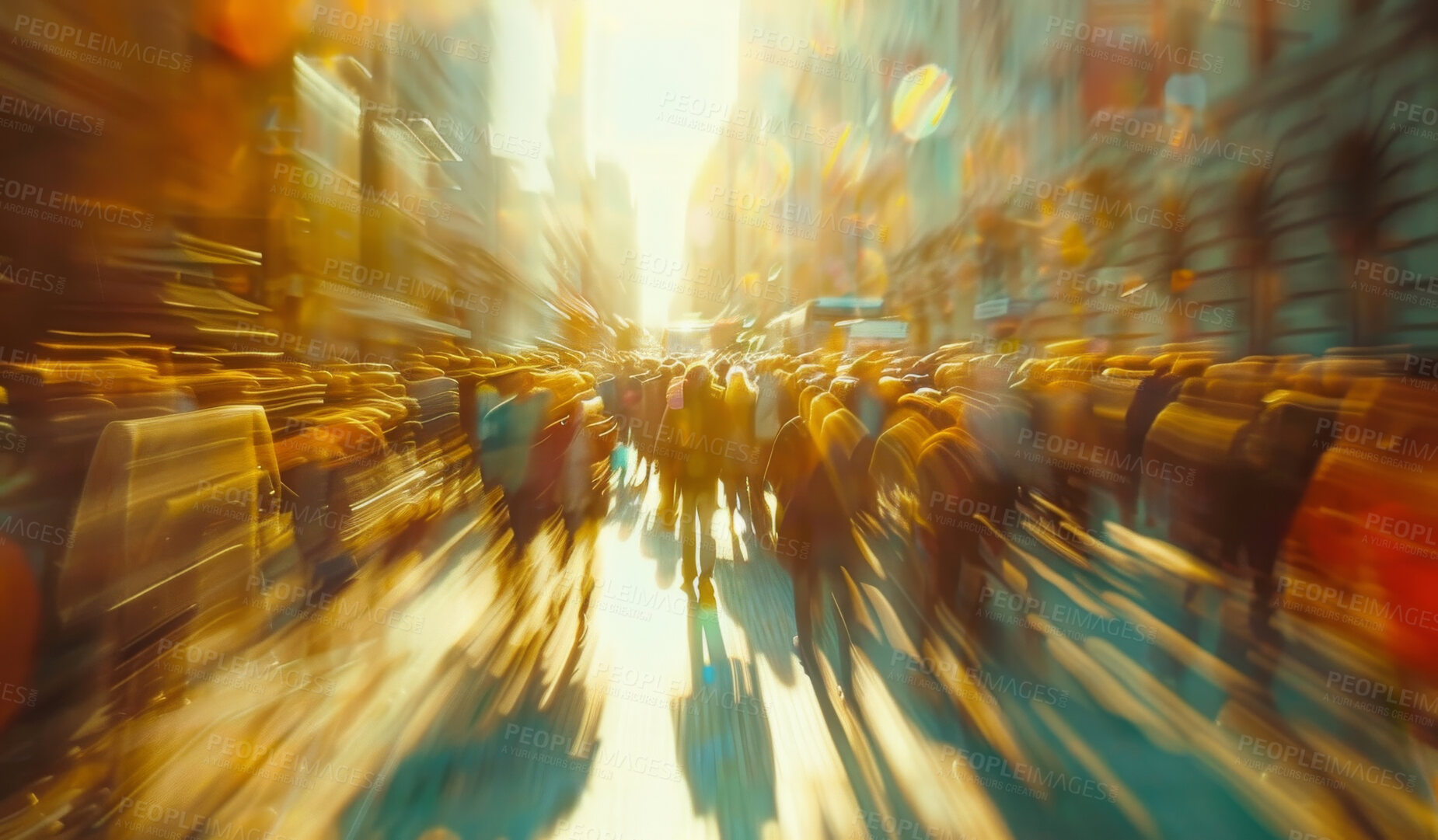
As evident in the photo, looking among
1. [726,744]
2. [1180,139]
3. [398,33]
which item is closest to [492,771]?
[726,744]

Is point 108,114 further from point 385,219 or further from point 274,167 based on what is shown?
point 385,219

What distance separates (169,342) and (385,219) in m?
12.6

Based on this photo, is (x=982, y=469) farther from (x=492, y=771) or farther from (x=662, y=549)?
(x=662, y=549)

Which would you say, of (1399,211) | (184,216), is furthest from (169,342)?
(1399,211)

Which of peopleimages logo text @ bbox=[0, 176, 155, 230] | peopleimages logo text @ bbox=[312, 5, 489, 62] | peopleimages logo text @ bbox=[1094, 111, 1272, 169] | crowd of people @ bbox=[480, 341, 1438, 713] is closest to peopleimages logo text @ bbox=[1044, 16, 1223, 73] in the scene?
peopleimages logo text @ bbox=[1094, 111, 1272, 169]

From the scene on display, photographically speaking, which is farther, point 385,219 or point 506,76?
point 506,76

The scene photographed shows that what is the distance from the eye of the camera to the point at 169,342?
8938 mm

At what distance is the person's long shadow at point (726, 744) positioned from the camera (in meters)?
3.12

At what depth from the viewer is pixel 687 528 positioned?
639cm

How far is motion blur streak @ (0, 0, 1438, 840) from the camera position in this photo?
3.18m

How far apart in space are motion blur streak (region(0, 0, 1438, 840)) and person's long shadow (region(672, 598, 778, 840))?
37 mm

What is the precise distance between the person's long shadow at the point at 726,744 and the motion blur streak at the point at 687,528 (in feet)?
0.12

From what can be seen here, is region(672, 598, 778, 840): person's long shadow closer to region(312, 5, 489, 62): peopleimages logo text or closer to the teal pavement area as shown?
the teal pavement area

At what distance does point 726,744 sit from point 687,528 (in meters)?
2.86
